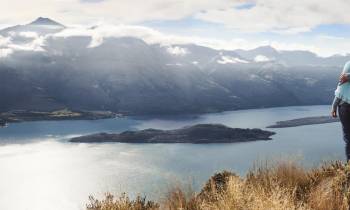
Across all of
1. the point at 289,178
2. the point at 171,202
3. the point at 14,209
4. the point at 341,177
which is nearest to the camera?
the point at 341,177

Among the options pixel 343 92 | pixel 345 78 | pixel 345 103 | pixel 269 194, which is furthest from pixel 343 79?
pixel 269 194

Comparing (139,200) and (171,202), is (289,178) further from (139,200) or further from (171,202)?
(139,200)

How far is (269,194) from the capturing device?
8.30 metres

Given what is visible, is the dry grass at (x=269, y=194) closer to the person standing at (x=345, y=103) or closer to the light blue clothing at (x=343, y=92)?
the person standing at (x=345, y=103)

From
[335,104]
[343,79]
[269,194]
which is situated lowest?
[269,194]

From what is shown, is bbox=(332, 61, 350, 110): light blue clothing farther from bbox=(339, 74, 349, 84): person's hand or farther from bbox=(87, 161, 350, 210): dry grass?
bbox=(87, 161, 350, 210): dry grass

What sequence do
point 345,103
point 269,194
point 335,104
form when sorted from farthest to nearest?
point 335,104, point 345,103, point 269,194

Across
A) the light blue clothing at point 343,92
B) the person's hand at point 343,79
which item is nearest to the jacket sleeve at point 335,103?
the light blue clothing at point 343,92

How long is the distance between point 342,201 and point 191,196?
11.2 ft

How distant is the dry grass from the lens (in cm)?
773

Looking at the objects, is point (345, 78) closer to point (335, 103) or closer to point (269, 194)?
point (335, 103)

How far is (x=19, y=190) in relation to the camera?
6260 inches

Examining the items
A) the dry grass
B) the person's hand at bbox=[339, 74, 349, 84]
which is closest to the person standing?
the person's hand at bbox=[339, 74, 349, 84]

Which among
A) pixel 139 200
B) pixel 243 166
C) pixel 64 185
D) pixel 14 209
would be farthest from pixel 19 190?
pixel 139 200
